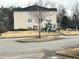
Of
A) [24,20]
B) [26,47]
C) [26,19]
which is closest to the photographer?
[26,47]

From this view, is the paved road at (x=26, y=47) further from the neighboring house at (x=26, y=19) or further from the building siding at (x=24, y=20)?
the building siding at (x=24, y=20)

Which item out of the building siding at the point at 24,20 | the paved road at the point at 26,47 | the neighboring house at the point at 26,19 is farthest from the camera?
the building siding at the point at 24,20

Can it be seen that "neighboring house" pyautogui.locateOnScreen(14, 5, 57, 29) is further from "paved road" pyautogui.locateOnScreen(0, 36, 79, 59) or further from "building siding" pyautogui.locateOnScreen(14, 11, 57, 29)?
"paved road" pyautogui.locateOnScreen(0, 36, 79, 59)

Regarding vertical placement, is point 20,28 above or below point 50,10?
below

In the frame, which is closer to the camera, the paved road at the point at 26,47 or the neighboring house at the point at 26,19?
the paved road at the point at 26,47

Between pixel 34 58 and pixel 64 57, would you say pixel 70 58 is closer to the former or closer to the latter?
pixel 64 57

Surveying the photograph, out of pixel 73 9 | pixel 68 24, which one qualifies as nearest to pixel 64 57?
pixel 68 24

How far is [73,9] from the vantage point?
392ft

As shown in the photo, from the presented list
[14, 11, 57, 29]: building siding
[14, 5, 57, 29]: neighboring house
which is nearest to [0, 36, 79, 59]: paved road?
[14, 5, 57, 29]: neighboring house

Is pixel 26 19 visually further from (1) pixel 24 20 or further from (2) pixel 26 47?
(2) pixel 26 47

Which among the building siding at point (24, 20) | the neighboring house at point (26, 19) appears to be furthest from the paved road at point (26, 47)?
the building siding at point (24, 20)

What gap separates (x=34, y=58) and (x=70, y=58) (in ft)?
6.91

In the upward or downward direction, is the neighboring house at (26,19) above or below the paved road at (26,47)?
above

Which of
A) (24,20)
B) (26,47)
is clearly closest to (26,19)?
(24,20)
